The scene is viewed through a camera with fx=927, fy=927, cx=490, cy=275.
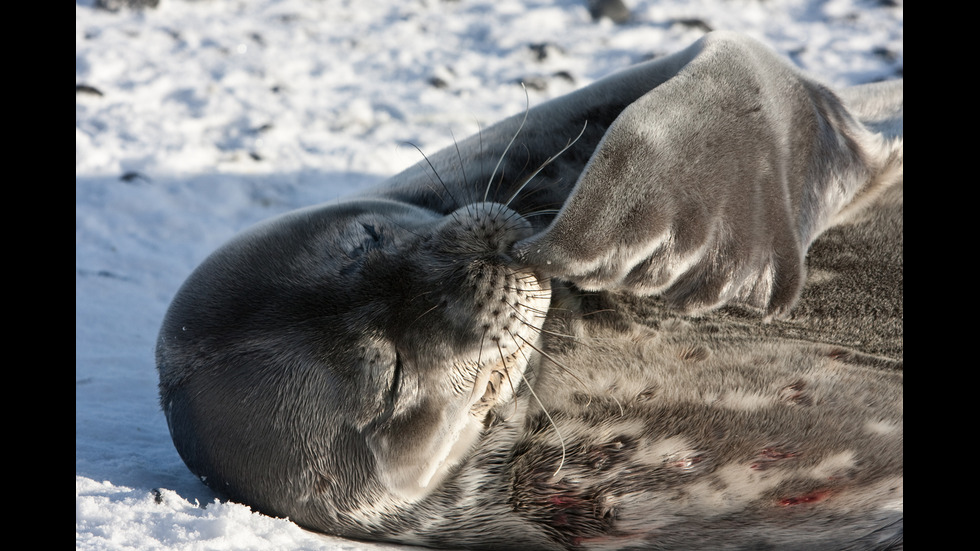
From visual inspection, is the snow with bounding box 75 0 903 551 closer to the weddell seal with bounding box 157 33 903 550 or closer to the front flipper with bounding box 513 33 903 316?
the weddell seal with bounding box 157 33 903 550

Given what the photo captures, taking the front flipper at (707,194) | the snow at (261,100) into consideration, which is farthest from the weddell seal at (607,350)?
the snow at (261,100)

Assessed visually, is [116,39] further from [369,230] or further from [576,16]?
[369,230]

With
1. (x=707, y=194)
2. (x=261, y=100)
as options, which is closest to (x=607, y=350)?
(x=707, y=194)

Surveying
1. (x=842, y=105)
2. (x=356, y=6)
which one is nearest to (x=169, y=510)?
(x=842, y=105)

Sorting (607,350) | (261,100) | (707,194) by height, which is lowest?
(261,100)

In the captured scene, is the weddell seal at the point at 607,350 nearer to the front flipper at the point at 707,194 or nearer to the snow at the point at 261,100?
the front flipper at the point at 707,194

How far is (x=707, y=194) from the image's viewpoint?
2.05 metres

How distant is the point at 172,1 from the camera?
731 centimetres

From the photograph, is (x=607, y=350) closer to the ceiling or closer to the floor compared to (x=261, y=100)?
closer to the ceiling

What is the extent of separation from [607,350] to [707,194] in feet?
1.62

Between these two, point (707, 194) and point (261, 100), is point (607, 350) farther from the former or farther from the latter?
point (261, 100)

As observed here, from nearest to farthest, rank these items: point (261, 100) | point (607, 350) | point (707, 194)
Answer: point (707, 194)
point (607, 350)
point (261, 100)

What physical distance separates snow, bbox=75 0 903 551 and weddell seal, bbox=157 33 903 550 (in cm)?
47

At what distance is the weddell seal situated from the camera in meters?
2.07
